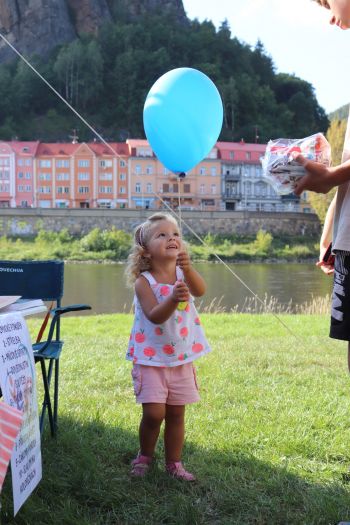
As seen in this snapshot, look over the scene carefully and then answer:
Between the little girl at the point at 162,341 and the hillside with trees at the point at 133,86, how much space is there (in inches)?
2653

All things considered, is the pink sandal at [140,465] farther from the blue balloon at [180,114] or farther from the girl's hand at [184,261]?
the blue balloon at [180,114]

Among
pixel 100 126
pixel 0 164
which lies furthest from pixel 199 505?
pixel 100 126

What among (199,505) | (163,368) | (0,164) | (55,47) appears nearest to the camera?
(199,505)

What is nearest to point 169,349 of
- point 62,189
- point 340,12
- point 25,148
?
point 340,12

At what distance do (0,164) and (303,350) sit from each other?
5106 cm

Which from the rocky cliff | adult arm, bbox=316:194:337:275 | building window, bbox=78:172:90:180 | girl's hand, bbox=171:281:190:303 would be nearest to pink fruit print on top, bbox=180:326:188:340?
girl's hand, bbox=171:281:190:303

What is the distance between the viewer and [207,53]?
81.6 meters

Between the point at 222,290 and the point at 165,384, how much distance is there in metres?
16.7

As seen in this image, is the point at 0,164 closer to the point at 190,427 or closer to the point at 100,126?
the point at 100,126

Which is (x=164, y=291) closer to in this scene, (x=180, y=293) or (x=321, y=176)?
(x=180, y=293)

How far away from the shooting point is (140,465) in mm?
2342

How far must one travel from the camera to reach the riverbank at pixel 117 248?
37.0 metres

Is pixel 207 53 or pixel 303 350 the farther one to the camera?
pixel 207 53

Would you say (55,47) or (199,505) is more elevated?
(55,47)
